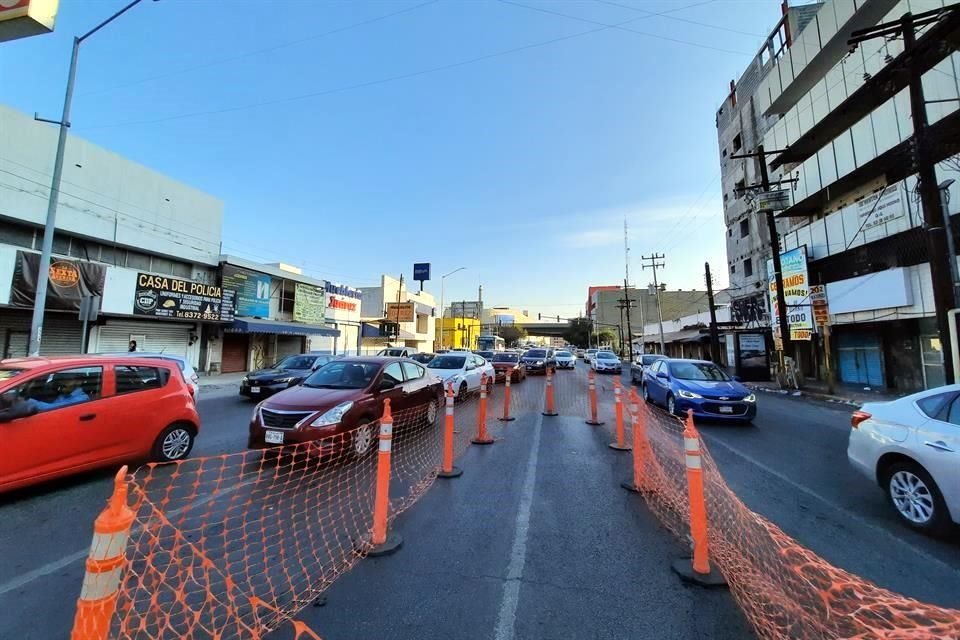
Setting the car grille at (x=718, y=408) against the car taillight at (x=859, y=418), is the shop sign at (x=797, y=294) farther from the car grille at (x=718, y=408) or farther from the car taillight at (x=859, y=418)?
the car taillight at (x=859, y=418)

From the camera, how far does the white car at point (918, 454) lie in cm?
388

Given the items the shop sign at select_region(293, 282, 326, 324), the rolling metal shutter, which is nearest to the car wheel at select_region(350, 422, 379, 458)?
the rolling metal shutter

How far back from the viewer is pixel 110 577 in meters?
1.63

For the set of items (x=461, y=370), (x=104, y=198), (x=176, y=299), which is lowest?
(x=461, y=370)

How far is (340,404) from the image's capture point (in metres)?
6.17

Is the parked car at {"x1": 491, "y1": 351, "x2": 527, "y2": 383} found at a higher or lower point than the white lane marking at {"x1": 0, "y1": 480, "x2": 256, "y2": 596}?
higher

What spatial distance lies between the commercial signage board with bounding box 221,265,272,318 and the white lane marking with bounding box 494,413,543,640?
22859 mm

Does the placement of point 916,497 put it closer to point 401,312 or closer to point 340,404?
point 340,404

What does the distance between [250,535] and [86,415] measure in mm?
3089

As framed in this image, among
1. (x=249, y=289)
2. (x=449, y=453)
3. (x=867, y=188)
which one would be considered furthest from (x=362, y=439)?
(x=867, y=188)

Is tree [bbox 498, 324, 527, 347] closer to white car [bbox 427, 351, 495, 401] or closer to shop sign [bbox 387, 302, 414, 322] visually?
shop sign [bbox 387, 302, 414, 322]

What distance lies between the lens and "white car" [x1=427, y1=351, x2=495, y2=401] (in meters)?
13.5

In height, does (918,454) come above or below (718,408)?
above

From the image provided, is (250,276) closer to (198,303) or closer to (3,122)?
(198,303)
